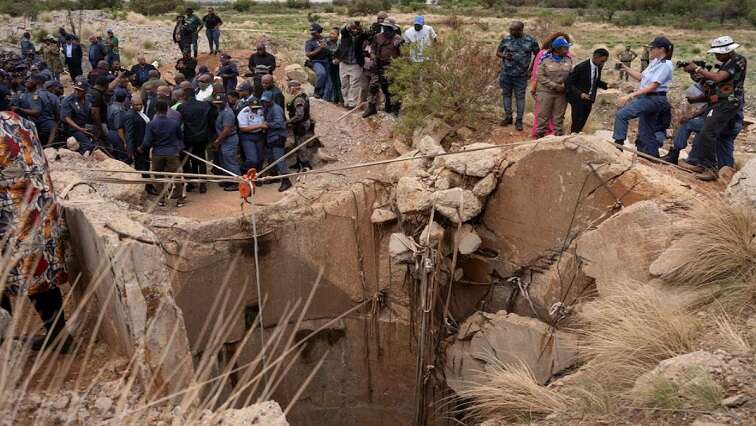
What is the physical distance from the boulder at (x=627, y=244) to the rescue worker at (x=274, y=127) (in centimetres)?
427

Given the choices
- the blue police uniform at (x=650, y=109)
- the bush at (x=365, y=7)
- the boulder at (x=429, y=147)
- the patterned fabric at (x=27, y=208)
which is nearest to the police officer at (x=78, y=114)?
the boulder at (x=429, y=147)

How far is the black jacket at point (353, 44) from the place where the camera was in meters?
10.1

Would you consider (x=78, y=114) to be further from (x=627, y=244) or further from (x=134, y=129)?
(x=627, y=244)

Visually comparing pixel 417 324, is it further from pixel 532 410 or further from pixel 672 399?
pixel 672 399

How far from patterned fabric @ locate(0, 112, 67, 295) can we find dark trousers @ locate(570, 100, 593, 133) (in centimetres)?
575

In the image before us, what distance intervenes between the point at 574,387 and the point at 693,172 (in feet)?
11.9

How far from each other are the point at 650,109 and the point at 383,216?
309 centimetres

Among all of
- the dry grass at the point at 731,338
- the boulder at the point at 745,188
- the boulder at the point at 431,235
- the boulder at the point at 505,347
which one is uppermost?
the boulder at the point at 745,188

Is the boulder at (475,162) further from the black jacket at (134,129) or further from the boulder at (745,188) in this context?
the black jacket at (134,129)

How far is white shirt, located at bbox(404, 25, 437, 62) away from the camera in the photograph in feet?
30.5

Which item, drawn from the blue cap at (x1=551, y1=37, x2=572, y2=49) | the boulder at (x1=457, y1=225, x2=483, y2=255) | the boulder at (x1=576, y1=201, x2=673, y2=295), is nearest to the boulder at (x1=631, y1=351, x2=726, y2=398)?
the boulder at (x1=576, y1=201, x2=673, y2=295)

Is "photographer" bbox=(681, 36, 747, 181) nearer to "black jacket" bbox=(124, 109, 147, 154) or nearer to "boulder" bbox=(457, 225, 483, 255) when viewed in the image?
"boulder" bbox=(457, 225, 483, 255)

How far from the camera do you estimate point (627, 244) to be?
19.8 feet

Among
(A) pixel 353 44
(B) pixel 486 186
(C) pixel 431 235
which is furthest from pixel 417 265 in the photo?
(A) pixel 353 44
